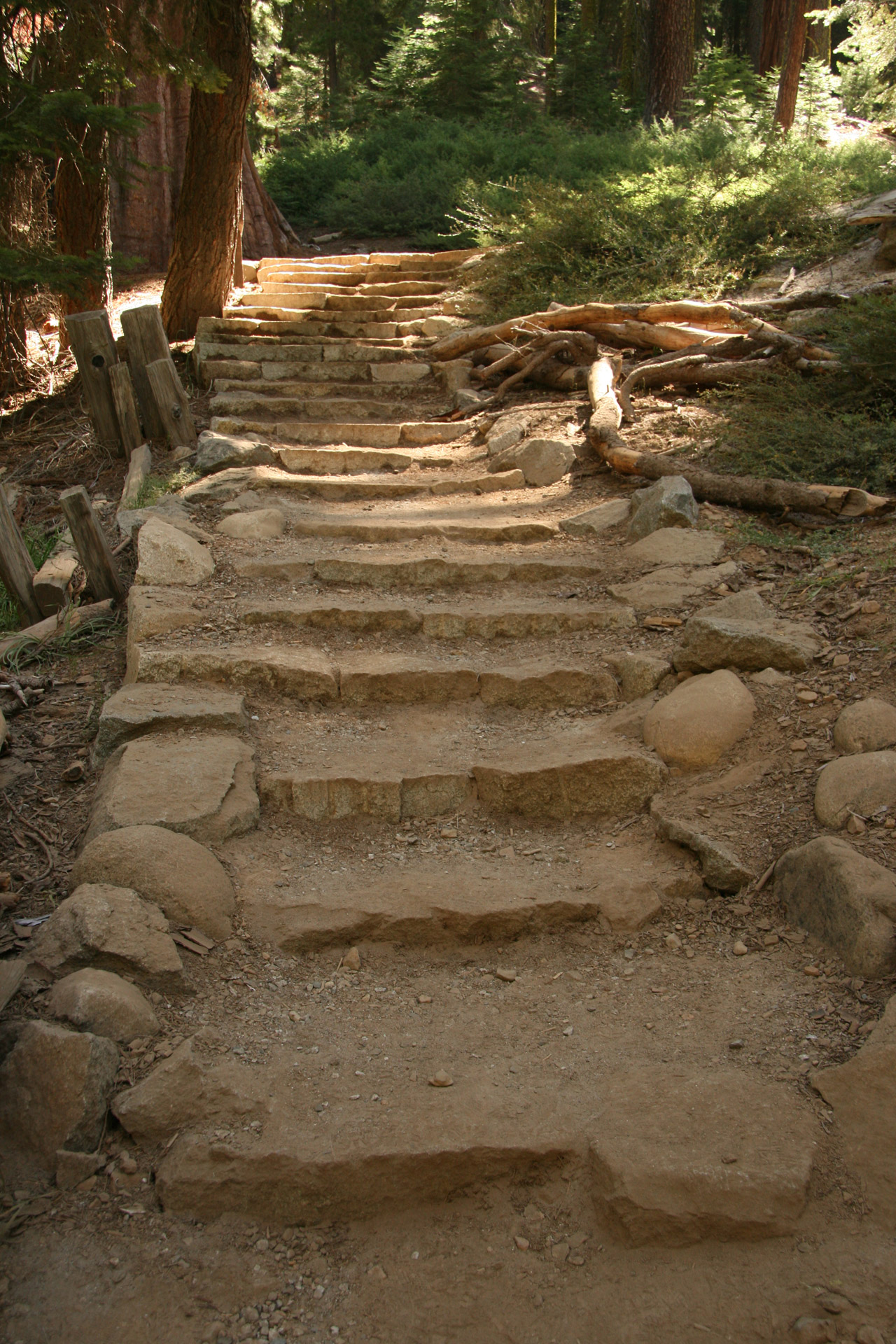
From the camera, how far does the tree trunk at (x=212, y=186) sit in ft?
24.5

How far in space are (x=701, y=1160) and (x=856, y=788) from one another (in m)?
1.30

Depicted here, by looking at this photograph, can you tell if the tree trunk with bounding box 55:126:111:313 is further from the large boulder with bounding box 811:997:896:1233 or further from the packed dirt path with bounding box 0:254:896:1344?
Answer: the large boulder with bounding box 811:997:896:1233

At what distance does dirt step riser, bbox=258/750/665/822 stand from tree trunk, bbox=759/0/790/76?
546 inches

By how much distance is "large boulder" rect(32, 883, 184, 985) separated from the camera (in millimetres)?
2275

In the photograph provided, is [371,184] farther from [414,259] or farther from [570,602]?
[570,602]

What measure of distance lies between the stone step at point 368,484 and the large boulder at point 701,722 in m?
2.92

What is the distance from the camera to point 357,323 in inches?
351

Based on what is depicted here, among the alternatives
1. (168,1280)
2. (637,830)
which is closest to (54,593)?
(637,830)

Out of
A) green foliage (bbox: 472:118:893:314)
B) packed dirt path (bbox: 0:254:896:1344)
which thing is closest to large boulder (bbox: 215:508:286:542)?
packed dirt path (bbox: 0:254:896:1344)

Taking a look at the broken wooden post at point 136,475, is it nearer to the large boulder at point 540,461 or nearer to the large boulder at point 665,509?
the large boulder at point 540,461

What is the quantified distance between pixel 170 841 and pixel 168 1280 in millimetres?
Answer: 1192

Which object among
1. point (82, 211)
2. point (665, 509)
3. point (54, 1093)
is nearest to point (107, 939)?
point (54, 1093)

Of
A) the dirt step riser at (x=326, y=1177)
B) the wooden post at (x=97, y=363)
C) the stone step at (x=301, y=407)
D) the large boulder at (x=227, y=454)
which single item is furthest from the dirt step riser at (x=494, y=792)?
the stone step at (x=301, y=407)

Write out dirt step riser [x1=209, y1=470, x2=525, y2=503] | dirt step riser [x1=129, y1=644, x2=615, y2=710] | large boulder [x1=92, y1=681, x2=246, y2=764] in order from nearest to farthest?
1. large boulder [x1=92, y1=681, x2=246, y2=764]
2. dirt step riser [x1=129, y1=644, x2=615, y2=710]
3. dirt step riser [x1=209, y1=470, x2=525, y2=503]
